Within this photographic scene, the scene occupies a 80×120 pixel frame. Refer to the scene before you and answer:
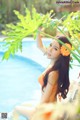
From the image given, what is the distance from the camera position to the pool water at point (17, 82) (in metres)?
5.10

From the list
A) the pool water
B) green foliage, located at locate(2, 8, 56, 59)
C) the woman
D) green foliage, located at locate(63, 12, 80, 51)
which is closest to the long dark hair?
the woman

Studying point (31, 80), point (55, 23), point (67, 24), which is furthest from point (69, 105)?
point (31, 80)

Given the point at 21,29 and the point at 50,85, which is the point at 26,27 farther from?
the point at 50,85

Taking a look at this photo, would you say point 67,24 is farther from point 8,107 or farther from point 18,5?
point 18,5

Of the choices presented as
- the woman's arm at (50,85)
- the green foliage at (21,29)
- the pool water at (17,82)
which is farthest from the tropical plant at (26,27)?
the pool water at (17,82)

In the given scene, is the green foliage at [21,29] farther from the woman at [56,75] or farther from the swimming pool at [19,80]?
the swimming pool at [19,80]

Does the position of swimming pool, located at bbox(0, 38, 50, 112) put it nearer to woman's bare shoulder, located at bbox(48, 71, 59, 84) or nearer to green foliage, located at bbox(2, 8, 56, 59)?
woman's bare shoulder, located at bbox(48, 71, 59, 84)

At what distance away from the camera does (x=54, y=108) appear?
53 cm

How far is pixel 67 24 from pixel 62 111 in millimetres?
2012

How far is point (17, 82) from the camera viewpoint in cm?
623

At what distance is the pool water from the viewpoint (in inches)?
201

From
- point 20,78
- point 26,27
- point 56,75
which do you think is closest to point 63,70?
point 56,75

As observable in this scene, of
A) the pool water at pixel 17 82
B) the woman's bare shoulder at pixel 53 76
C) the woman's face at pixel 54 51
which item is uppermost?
the woman's face at pixel 54 51

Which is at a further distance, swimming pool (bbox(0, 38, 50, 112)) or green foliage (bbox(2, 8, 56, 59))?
swimming pool (bbox(0, 38, 50, 112))
